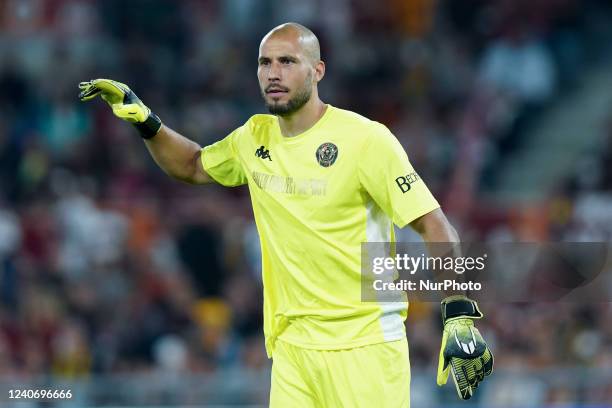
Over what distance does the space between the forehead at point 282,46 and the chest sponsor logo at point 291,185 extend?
0.54 metres

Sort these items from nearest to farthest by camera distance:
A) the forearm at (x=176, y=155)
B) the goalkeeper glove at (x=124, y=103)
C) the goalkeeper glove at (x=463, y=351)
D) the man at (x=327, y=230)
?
1. the goalkeeper glove at (x=463, y=351)
2. the man at (x=327, y=230)
3. the goalkeeper glove at (x=124, y=103)
4. the forearm at (x=176, y=155)

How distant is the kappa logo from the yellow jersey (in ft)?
0.12

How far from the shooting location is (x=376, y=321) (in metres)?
5.49

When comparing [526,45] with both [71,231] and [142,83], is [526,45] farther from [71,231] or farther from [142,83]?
[71,231]

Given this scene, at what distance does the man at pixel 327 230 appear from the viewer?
17.5 ft

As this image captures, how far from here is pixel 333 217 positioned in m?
5.45

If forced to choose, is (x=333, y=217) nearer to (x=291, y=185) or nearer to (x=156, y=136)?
(x=291, y=185)

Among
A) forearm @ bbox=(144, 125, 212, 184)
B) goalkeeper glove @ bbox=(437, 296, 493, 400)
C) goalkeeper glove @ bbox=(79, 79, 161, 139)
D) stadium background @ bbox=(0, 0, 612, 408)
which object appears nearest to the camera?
goalkeeper glove @ bbox=(437, 296, 493, 400)

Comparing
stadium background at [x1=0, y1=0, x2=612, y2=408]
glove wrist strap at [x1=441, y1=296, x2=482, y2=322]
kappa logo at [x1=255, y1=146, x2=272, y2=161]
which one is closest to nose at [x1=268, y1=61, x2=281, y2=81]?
kappa logo at [x1=255, y1=146, x2=272, y2=161]

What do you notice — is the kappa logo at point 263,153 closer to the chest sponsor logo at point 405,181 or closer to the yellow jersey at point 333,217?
the yellow jersey at point 333,217

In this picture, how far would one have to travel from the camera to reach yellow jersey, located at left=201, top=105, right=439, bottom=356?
5348mm

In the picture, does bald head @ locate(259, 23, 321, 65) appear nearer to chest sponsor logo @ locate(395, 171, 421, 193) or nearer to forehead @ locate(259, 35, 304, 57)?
forehead @ locate(259, 35, 304, 57)

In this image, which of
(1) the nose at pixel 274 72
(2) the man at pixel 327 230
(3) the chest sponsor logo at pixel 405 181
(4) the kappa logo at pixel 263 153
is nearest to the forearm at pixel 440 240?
(2) the man at pixel 327 230

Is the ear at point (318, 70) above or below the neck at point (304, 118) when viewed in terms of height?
above
